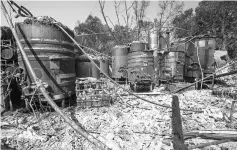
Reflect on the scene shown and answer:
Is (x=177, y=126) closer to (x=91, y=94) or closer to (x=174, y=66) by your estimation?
(x=91, y=94)

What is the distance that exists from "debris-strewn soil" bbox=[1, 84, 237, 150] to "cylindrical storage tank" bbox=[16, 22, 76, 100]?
0.93 m

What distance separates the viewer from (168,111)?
4.15 meters

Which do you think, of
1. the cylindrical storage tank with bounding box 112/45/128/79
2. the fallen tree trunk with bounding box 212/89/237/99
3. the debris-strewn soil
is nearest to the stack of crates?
the debris-strewn soil

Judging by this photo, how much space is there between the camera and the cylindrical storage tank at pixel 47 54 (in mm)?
3869

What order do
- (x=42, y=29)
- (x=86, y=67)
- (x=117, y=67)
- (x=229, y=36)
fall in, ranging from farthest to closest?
(x=229, y=36) → (x=117, y=67) → (x=86, y=67) → (x=42, y=29)

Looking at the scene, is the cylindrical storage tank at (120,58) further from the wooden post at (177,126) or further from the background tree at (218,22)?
the background tree at (218,22)

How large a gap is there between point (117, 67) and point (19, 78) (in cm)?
695

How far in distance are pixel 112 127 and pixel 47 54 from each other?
2.96 m

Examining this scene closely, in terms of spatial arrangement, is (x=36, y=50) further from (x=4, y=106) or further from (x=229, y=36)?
(x=229, y=36)

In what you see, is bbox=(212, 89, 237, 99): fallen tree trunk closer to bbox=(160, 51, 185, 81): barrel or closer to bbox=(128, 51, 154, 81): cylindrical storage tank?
bbox=(160, 51, 185, 81): barrel

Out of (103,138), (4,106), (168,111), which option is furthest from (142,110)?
(4,106)

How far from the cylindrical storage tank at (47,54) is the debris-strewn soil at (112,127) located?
931mm

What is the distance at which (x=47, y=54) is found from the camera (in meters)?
3.97

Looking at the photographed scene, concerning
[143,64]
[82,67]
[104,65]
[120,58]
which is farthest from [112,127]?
[104,65]
